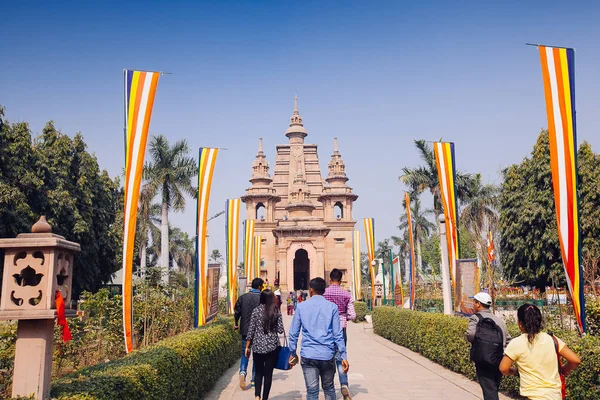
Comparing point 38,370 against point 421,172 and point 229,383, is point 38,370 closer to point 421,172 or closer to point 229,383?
point 229,383

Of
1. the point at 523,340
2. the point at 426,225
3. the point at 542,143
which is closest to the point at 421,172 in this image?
the point at 542,143

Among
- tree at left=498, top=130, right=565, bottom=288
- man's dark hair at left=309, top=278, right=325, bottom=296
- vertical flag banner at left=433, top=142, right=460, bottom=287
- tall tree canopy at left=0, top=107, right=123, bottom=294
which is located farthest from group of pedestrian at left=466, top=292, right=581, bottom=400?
tree at left=498, top=130, right=565, bottom=288

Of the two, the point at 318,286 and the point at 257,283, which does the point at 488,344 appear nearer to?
the point at 318,286

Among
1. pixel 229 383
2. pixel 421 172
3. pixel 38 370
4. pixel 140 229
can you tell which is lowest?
pixel 229 383

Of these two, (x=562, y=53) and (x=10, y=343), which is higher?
(x=562, y=53)

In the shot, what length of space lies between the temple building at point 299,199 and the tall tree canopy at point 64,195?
2026 cm

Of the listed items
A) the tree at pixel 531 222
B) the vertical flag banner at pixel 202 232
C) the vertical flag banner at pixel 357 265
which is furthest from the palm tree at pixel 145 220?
the tree at pixel 531 222

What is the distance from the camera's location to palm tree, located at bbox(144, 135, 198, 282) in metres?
31.8

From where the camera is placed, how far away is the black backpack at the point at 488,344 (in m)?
6.07

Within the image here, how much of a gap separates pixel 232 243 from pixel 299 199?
34.3 metres

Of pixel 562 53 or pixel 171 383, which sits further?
pixel 562 53

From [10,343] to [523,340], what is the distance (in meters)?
8.25

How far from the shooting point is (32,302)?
4586 millimetres

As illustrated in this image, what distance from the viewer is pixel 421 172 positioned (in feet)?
102
